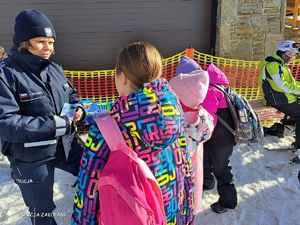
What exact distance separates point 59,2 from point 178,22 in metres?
2.44

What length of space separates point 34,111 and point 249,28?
5.83 meters

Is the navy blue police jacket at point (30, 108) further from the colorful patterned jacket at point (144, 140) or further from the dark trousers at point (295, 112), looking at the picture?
the dark trousers at point (295, 112)

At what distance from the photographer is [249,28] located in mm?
7207

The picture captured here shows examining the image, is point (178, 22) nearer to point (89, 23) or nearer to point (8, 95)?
point (89, 23)

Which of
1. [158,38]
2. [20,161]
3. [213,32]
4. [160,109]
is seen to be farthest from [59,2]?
[160,109]

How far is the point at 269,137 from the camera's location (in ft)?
17.4

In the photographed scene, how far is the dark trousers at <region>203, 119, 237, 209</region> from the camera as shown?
3.35 metres

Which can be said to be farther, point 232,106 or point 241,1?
point 241,1

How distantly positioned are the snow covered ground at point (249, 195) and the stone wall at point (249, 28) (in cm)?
298

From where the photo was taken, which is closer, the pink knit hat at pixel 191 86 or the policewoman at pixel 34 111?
the policewoman at pixel 34 111

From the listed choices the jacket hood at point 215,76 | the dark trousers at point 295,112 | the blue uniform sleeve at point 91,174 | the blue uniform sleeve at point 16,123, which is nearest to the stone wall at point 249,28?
the dark trousers at point 295,112

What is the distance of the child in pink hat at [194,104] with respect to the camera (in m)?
2.53

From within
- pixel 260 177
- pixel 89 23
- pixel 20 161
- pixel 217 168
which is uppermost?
pixel 89 23

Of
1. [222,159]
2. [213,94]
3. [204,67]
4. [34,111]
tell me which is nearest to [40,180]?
[34,111]
